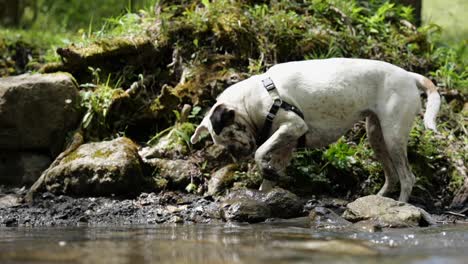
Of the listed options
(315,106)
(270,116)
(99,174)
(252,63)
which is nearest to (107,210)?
(99,174)

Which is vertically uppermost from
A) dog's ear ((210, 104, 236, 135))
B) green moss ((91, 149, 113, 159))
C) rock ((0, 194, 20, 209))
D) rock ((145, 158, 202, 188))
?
dog's ear ((210, 104, 236, 135))

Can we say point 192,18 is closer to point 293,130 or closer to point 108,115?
point 108,115

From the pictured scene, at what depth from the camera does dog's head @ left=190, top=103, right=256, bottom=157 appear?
6.26 metres

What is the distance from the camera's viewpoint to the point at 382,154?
689 centimetres

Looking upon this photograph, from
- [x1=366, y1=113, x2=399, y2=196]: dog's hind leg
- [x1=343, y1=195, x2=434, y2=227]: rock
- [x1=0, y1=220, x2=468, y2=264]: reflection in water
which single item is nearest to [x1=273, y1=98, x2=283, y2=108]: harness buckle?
[x1=366, y1=113, x2=399, y2=196]: dog's hind leg

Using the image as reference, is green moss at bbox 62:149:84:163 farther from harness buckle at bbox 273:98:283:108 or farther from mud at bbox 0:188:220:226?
harness buckle at bbox 273:98:283:108

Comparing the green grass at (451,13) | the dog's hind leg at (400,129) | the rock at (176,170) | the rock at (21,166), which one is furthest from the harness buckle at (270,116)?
the green grass at (451,13)

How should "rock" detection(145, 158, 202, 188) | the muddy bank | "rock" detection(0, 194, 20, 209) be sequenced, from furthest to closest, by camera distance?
"rock" detection(145, 158, 202, 188), "rock" detection(0, 194, 20, 209), the muddy bank

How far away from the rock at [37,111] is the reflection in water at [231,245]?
2546mm

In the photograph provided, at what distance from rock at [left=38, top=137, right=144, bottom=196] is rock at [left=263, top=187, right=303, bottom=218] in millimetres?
1608

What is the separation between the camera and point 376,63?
646cm

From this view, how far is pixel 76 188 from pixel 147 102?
79.7 inches

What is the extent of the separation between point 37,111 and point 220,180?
2.43 meters

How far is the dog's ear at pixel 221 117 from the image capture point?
6234 mm
